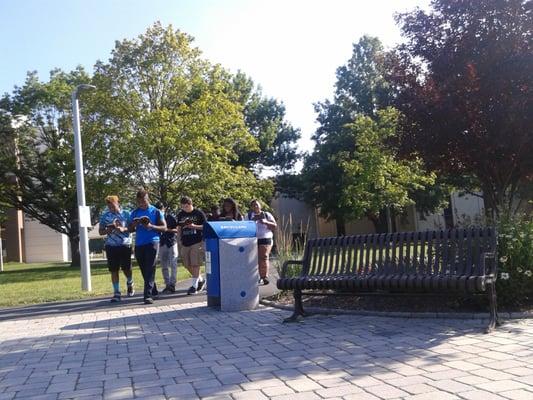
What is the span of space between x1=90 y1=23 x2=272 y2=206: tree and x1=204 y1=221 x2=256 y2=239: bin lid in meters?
18.0

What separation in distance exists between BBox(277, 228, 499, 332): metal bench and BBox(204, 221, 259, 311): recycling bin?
3.39ft

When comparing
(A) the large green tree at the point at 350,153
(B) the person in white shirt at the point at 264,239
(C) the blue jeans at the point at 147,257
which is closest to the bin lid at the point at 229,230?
(C) the blue jeans at the point at 147,257

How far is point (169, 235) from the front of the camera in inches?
433

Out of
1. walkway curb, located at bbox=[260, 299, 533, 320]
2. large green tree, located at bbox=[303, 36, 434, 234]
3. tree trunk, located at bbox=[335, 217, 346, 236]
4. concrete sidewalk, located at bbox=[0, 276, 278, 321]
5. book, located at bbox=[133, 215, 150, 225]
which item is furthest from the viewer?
tree trunk, located at bbox=[335, 217, 346, 236]

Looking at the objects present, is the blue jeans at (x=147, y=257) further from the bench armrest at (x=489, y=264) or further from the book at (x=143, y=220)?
the bench armrest at (x=489, y=264)

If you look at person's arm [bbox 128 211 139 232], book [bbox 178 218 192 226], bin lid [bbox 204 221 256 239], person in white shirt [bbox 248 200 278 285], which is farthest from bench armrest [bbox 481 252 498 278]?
book [bbox 178 218 192 226]

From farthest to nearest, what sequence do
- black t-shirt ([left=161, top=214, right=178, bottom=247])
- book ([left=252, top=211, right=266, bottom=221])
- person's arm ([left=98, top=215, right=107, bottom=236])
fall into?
book ([left=252, top=211, right=266, bottom=221]) < black t-shirt ([left=161, top=214, right=178, bottom=247]) < person's arm ([left=98, top=215, right=107, bottom=236])

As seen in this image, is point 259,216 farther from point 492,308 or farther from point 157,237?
point 492,308

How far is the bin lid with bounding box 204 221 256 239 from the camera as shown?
8648mm

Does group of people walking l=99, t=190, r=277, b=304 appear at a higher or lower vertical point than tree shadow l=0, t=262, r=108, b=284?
higher

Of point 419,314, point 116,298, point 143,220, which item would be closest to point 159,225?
point 143,220

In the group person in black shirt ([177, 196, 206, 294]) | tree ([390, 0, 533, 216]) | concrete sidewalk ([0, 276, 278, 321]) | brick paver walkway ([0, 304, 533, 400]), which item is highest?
tree ([390, 0, 533, 216])

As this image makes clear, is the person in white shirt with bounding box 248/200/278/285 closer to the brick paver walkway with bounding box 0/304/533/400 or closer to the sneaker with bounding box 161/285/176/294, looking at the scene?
the sneaker with bounding box 161/285/176/294

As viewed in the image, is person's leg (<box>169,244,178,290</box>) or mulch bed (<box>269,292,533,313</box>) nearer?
mulch bed (<box>269,292,533,313</box>)
